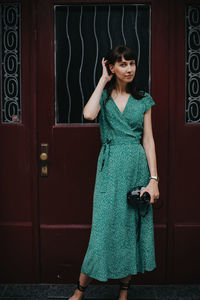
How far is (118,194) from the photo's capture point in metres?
2.90

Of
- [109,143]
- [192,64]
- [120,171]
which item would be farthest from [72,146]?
[192,64]

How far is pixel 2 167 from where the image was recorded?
139 inches

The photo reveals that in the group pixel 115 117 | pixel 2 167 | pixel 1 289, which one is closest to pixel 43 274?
pixel 1 289

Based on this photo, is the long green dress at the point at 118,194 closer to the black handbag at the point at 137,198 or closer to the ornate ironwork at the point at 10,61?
the black handbag at the point at 137,198

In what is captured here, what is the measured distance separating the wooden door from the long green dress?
1.73 ft

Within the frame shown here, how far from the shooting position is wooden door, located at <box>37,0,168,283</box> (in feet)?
11.3

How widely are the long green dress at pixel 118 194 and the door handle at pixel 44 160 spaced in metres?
0.69

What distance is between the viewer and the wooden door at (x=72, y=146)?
3432mm

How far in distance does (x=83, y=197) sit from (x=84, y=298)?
2.87 ft

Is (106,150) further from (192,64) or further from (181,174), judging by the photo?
(192,64)

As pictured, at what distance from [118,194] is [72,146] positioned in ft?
2.63

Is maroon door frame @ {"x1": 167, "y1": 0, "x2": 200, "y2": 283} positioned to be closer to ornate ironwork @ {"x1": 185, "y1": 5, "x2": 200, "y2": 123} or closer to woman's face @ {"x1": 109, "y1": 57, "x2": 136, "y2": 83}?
ornate ironwork @ {"x1": 185, "y1": 5, "x2": 200, "y2": 123}

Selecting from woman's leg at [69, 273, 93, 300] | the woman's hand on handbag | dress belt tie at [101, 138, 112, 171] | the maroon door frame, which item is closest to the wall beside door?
the maroon door frame

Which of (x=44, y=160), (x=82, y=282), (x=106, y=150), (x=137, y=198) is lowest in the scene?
(x=82, y=282)
